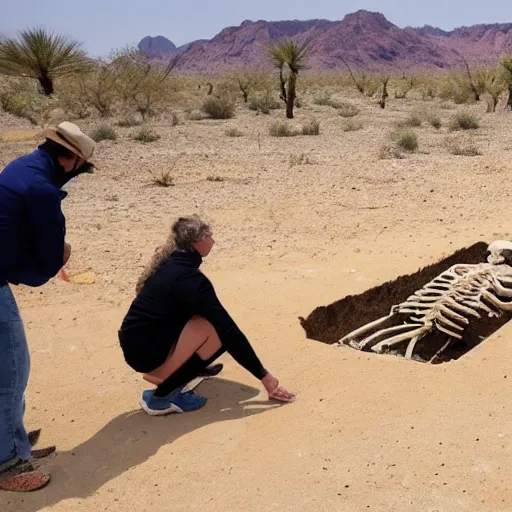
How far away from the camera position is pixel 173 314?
3.90 meters

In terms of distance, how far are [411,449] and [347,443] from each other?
1.10 feet

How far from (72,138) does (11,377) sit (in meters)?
1.21

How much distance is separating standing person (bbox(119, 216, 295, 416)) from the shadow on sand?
13 cm

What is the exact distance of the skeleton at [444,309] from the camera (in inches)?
204

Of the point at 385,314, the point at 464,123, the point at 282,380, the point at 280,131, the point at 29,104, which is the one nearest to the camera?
the point at 282,380

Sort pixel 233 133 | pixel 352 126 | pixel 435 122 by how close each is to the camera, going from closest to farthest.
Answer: pixel 233 133 → pixel 352 126 → pixel 435 122

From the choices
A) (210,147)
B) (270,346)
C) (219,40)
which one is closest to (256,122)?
(210,147)

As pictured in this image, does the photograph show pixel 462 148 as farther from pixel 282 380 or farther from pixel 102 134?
pixel 282 380

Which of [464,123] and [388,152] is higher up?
[464,123]

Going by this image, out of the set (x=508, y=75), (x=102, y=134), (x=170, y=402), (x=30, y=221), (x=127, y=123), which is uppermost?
(x=508, y=75)

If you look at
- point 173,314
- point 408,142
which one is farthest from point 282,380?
point 408,142

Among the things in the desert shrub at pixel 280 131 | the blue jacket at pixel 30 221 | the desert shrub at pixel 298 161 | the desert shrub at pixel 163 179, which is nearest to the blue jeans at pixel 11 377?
the blue jacket at pixel 30 221

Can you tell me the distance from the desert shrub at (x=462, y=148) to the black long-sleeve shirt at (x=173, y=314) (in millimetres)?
9897

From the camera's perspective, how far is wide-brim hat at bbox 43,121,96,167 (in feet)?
10.3
